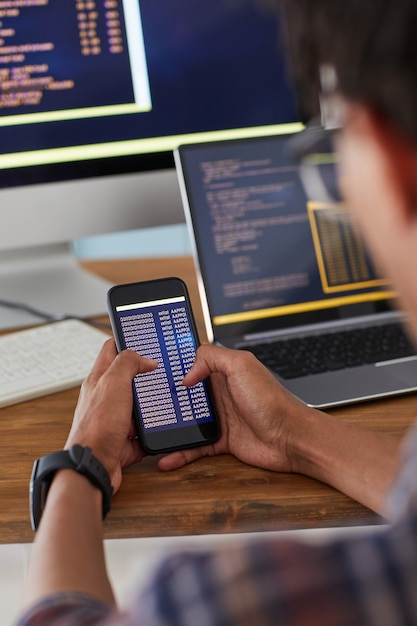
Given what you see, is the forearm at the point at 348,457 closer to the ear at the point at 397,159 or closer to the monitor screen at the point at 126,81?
the ear at the point at 397,159

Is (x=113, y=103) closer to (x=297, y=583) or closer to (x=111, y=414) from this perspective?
(x=111, y=414)

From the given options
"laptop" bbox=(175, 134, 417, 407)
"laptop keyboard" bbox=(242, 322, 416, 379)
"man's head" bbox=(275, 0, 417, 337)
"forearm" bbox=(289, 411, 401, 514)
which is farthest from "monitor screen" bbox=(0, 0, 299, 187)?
"man's head" bbox=(275, 0, 417, 337)

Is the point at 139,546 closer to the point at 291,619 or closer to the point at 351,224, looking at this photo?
the point at 351,224

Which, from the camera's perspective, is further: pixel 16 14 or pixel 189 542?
pixel 16 14

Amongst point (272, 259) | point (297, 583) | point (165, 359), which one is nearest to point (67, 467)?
point (165, 359)

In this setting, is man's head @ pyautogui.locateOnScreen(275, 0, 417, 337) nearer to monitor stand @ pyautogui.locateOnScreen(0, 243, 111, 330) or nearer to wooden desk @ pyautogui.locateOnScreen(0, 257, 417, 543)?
wooden desk @ pyautogui.locateOnScreen(0, 257, 417, 543)

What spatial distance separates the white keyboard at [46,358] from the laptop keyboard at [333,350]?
0.18 m

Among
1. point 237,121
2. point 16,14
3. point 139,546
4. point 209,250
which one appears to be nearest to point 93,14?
point 16,14

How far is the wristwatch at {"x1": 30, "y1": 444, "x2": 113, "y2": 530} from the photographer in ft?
2.07

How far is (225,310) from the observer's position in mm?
994

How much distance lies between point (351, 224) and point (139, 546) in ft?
1.50

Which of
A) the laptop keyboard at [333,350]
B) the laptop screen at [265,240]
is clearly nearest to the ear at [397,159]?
the laptop keyboard at [333,350]

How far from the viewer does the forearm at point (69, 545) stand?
0.50 meters

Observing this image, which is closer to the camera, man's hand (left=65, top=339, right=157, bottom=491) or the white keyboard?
man's hand (left=65, top=339, right=157, bottom=491)
